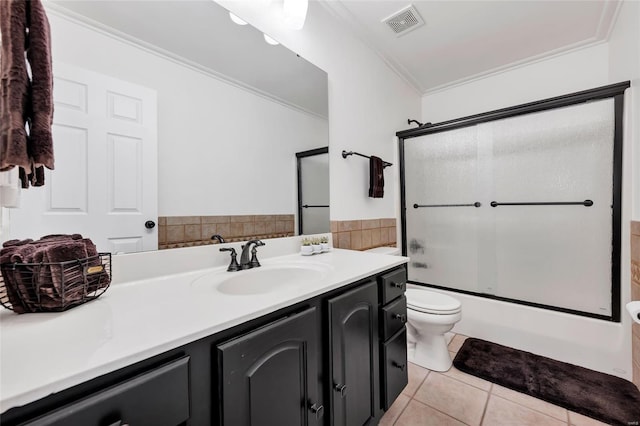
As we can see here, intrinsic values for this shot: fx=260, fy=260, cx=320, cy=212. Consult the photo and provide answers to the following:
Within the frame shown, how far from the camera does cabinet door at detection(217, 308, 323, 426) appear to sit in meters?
0.61

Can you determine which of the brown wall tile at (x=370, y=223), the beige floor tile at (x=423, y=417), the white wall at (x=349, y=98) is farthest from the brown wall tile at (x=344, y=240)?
the beige floor tile at (x=423, y=417)

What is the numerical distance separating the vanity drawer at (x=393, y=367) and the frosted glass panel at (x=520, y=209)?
1.21m

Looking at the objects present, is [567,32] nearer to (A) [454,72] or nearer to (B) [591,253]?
(A) [454,72]

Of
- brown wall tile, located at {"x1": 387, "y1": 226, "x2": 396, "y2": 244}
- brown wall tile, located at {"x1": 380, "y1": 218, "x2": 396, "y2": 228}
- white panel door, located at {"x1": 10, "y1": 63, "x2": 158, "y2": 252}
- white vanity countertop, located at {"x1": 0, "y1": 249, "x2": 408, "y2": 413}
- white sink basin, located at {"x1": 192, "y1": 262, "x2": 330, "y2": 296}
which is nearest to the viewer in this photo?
white vanity countertop, located at {"x1": 0, "y1": 249, "x2": 408, "y2": 413}

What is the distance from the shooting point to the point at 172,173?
3.36 ft

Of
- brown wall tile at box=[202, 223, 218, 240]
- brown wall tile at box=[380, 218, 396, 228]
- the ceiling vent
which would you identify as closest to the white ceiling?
the ceiling vent

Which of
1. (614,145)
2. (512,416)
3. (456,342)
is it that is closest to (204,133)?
(512,416)

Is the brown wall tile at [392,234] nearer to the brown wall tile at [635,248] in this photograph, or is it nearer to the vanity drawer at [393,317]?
the vanity drawer at [393,317]

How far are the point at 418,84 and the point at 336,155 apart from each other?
5.37ft

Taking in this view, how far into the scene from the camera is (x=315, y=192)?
5.32 ft

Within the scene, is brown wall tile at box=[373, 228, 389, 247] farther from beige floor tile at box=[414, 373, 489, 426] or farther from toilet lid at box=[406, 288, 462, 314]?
beige floor tile at box=[414, 373, 489, 426]

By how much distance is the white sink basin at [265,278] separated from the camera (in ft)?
3.32

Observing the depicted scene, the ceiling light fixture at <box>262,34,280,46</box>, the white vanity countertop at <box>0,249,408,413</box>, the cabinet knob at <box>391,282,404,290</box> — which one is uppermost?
the ceiling light fixture at <box>262,34,280,46</box>

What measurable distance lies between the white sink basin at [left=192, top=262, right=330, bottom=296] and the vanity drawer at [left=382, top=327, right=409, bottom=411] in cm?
46
